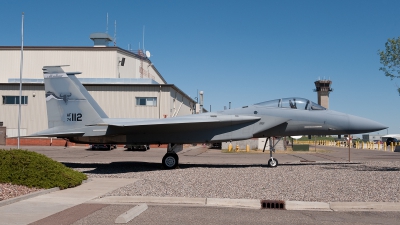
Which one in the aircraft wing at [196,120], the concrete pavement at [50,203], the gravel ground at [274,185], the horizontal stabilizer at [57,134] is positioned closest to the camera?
the concrete pavement at [50,203]

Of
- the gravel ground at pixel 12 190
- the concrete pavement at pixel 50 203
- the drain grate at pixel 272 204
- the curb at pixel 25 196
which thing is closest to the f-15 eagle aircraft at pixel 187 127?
the concrete pavement at pixel 50 203

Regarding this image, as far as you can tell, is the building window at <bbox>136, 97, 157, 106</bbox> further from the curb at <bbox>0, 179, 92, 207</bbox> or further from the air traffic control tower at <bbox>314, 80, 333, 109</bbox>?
the air traffic control tower at <bbox>314, 80, 333, 109</bbox>

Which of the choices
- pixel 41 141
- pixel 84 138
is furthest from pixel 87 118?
pixel 41 141

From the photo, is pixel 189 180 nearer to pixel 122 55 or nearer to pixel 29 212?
pixel 29 212

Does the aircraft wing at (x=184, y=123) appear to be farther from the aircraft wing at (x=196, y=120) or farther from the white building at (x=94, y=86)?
the white building at (x=94, y=86)

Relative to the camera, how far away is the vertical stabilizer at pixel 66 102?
17203 mm

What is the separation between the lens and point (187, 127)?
1684 cm

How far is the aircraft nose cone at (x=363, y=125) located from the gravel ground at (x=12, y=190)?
42.7 ft

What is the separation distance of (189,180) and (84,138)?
6441mm

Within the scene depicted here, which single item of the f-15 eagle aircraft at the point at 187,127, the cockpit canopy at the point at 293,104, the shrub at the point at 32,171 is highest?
the cockpit canopy at the point at 293,104

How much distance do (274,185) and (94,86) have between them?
1419 inches

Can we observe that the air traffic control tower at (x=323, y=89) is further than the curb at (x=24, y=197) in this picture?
Yes

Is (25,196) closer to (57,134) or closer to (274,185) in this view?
(274,185)

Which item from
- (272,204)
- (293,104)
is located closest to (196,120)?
(293,104)
